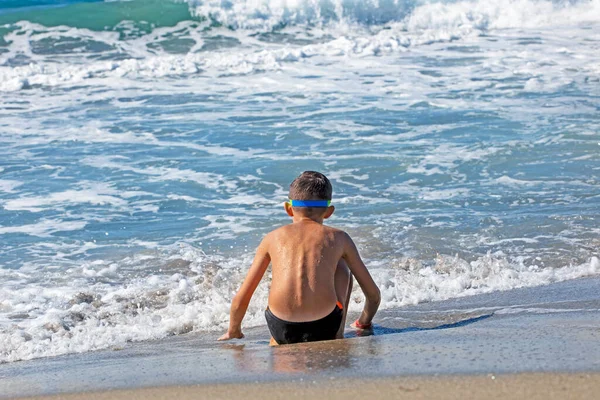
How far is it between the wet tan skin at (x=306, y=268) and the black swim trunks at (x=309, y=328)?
2 centimetres

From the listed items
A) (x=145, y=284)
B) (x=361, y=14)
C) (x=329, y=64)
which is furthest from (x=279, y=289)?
(x=361, y=14)

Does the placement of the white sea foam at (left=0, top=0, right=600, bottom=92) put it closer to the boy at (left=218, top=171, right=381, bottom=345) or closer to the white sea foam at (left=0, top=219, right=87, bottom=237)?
the white sea foam at (left=0, top=219, right=87, bottom=237)

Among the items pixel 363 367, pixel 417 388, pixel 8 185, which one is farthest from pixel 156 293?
pixel 8 185

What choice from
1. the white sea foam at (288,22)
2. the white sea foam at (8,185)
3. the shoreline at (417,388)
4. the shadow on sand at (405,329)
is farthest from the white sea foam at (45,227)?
the white sea foam at (288,22)

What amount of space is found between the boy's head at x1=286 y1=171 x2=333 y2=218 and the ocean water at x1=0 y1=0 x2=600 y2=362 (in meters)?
1.29

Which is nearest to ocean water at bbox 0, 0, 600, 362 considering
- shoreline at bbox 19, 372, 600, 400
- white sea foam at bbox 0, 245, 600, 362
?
white sea foam at bbox 0, 245, 600, 362

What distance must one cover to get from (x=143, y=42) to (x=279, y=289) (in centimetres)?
1586

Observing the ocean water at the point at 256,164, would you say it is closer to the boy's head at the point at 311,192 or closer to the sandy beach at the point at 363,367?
the sandy beach at the point at 363,367

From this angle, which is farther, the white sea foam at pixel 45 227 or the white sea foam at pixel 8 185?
the white sea foam at pixel 8 185

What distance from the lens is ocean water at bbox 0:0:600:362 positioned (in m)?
5.48

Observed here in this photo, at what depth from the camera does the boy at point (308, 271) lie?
3.70 m

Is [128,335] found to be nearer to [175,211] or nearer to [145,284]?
[145,284]

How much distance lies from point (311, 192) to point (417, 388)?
4.45 ft

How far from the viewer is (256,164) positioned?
9.00 meters
